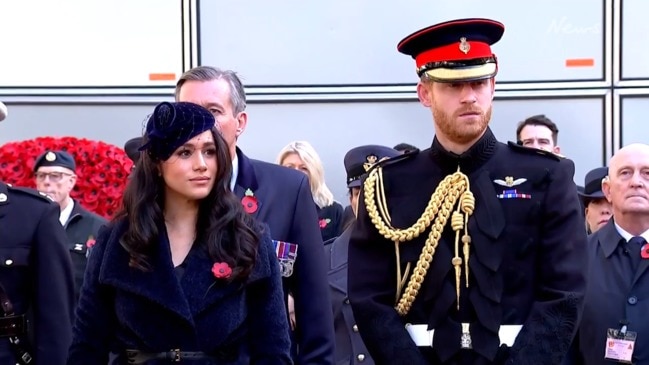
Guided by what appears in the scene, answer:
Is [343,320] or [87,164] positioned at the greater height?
[87,164]

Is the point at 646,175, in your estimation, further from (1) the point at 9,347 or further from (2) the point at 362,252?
(1) the point at 9,347

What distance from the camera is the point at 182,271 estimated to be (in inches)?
159

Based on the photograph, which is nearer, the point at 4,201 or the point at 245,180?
the point at 245,180

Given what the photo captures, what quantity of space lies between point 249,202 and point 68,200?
385 cm

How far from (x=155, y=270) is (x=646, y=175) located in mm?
3005

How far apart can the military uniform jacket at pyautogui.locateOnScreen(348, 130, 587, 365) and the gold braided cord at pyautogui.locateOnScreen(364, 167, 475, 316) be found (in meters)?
0.03

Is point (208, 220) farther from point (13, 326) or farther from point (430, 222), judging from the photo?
point (13, 326)

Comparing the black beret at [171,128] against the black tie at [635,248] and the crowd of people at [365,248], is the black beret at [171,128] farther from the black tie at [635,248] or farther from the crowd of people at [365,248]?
the black tie at [635,248]

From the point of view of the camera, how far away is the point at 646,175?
6121 millimetres

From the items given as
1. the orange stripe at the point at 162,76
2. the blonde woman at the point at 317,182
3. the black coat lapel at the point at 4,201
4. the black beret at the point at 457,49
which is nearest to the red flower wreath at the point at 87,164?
the orange stripe at the point at 162,76

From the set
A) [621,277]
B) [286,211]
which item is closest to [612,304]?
[621,277]

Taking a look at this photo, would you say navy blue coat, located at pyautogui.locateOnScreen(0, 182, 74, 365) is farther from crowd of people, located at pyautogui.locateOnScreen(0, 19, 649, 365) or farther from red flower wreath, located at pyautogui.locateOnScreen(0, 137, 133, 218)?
red flower wreath, located at pyautogui.locateOnScreen(0, 137, 133, 218)

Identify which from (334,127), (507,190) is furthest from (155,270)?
(334,127)

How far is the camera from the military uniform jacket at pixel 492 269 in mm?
4098
